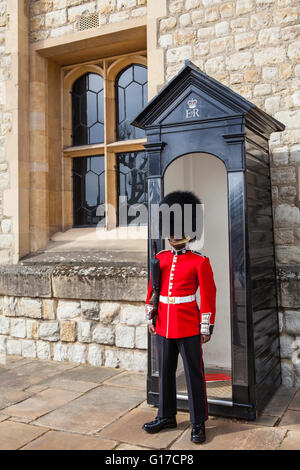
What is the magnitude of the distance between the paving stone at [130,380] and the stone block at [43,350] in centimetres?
94

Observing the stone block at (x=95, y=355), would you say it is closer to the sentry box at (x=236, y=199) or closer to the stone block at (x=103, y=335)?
the stone block at (x=103, y=335)

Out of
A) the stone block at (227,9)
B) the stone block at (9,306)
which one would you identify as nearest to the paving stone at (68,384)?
the stone block at (9,306)

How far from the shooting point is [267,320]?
11.1 ft

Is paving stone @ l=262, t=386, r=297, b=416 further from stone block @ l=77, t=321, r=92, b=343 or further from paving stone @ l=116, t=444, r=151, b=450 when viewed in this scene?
stone block @ l=77, t=321, r=92, b=343

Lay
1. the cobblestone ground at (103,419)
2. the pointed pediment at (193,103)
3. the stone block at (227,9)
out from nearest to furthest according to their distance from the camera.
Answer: the cobblestone ground at (103,419) → the pointed pediment at (193,103) → the stone block at (227,9)

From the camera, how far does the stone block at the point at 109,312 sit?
4.29m

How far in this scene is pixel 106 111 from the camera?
4.93m

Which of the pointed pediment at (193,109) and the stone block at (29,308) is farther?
the stone block at (29,308)

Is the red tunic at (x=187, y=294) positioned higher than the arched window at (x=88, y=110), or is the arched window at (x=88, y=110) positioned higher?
the arched window at (x=88, y=110)

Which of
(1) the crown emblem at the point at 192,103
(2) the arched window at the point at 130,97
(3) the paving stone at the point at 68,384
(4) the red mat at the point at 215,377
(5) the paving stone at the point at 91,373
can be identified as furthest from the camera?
(2) the arched window at the point at 130,97

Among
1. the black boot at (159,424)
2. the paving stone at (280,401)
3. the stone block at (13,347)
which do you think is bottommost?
the paving stone at (280,401)

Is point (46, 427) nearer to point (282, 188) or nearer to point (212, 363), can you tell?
→ point (212, 363)

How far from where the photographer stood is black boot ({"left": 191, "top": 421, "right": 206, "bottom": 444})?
2607 millimetres

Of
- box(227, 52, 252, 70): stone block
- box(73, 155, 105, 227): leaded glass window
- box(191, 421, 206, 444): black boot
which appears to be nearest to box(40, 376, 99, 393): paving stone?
box(191, 421, 206, 444): black boot
